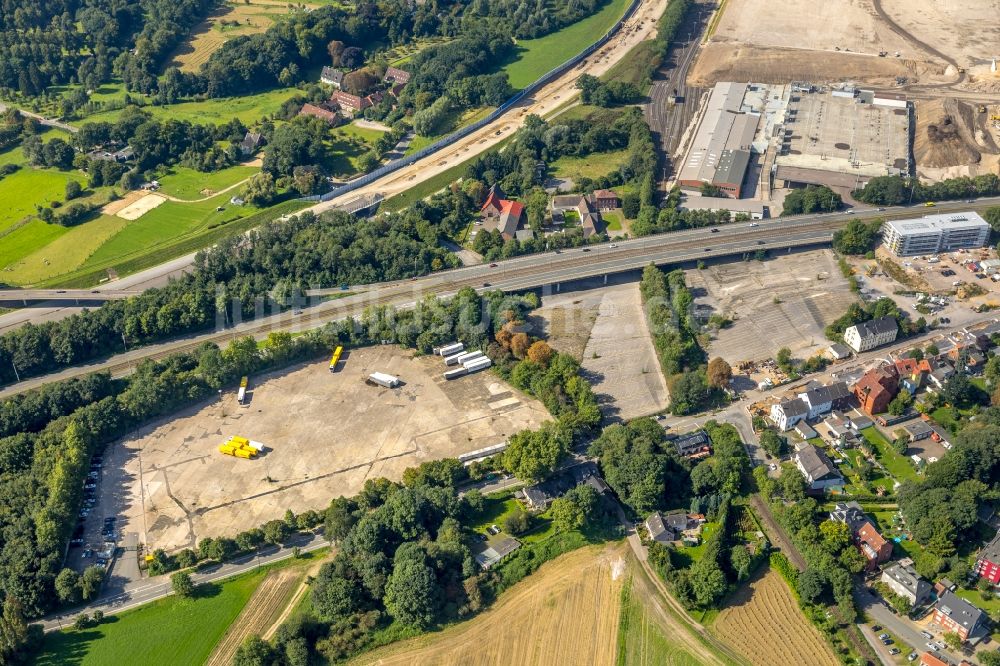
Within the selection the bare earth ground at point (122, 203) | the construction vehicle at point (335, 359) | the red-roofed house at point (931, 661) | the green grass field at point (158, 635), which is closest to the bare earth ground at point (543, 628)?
the green grass field at point (158, 635)

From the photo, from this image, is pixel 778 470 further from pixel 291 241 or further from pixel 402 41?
pixel 402 41

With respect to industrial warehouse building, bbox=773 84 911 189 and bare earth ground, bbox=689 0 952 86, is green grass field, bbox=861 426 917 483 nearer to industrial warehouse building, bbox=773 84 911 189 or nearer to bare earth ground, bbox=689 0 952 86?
industrial warehouse building, bbox=773 84 911 189

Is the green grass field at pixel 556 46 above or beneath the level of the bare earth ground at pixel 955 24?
above

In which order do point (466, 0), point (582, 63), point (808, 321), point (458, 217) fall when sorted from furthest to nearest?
point (466, 0), point (582, 63), point (458, 217), point (808, 321)

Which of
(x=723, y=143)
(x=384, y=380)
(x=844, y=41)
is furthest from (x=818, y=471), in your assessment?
(x=844, y=41)

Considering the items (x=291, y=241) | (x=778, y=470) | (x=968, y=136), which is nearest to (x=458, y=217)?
(x=291, y=241)

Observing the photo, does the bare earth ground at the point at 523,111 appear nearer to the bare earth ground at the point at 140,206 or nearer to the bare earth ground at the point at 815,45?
the bare earth ground at the point at 815,45
